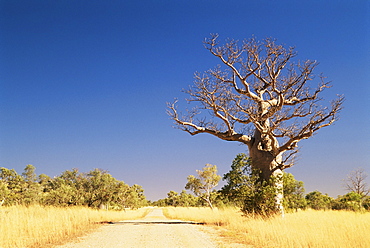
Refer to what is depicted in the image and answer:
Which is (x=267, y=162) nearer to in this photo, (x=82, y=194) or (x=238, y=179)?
(x=238, y=179)

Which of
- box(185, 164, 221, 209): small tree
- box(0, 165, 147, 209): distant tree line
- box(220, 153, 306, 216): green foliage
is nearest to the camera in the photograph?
box(220, 153, 306, 216): green foliage

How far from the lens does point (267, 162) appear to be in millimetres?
14484

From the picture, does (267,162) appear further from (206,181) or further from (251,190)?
(206,181)

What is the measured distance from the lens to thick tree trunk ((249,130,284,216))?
13.9 metres

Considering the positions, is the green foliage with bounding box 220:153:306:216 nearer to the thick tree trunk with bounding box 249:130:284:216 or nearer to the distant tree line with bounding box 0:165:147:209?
the thick tree trunk with bounding box 249:130:284:216

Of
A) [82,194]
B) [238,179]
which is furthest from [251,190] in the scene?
[82,194]

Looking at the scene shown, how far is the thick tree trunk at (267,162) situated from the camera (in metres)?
13.9

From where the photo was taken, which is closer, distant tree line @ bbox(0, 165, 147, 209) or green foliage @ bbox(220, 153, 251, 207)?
green foliage @ bbox(220, 153, 251, 207)

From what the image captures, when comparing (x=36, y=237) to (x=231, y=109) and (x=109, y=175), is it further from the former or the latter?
(x=109, y=175)

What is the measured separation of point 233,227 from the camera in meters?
12.5

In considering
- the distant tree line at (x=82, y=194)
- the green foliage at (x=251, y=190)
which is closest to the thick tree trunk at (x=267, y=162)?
the green foliage at (x=251, y=190)

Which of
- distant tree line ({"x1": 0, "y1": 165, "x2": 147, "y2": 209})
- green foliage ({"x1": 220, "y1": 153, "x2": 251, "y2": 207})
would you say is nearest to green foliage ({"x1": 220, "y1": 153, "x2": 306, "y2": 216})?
green foliage ({"x1": 220, "y1": 153, "x2": 251, "y2": 207})

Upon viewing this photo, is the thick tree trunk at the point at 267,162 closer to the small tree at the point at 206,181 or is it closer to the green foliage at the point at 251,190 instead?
the green foliage at the point at 251,190

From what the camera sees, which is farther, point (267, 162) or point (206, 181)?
point (206, 181)
